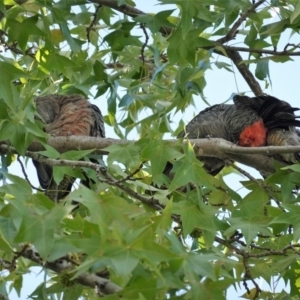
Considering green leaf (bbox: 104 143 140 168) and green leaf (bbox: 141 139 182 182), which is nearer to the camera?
green leaf (bbox: 141 139 182 182)

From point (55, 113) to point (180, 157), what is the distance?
2064 millimetres

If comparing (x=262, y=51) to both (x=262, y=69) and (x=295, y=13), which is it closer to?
(x=262, y=69)

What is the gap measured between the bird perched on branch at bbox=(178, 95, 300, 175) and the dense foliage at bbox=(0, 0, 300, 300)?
145 mm

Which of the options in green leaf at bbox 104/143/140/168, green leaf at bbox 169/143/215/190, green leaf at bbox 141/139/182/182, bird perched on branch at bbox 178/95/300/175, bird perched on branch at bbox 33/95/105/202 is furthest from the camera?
bird perched on branch at bbox 33/95/105/202

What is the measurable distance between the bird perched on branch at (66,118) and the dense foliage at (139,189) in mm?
150

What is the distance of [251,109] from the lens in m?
4.44

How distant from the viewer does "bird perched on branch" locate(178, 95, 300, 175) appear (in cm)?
420

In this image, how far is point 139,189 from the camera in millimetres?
4043

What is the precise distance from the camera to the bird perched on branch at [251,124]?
4.20 meters

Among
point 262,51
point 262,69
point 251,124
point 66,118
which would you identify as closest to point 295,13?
point 262,51

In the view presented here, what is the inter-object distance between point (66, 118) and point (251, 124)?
1.21m

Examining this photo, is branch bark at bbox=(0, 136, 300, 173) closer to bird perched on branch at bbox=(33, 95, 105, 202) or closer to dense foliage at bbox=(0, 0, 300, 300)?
dense foliage at bbox=(0, 0, 300, 300)

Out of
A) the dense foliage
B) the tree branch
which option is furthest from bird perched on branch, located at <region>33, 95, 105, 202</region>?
the tree branch

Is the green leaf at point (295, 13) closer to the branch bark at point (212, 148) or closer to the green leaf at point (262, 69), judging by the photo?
the green leaf at point (262, 69)
